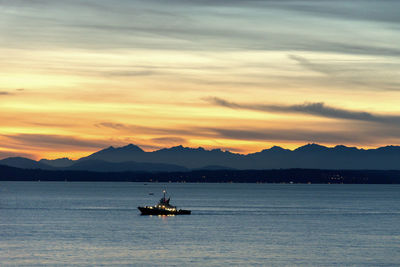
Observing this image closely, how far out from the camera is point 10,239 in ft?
401

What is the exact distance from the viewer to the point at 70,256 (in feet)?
325

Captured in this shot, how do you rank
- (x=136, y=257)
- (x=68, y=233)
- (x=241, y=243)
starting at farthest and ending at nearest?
(x=68, y=233) → (x=241, y=243) → (x=136, y=257)

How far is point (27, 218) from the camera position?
180 m

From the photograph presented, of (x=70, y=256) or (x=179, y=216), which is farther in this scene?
(x=179, y=216)

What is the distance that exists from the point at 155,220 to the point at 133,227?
1003 inches

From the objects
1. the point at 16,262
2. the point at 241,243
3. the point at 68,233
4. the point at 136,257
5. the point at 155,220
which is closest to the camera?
the point at 16,262

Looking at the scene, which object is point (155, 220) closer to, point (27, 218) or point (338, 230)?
point (27, 218)

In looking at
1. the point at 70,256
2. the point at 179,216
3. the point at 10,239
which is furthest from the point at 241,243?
the point at 179,216

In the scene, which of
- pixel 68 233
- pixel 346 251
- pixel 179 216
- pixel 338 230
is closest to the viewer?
pixel 346 251

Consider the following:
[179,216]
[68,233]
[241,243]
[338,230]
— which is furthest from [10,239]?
[179,216]

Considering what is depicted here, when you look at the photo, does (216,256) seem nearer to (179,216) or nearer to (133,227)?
(133,227)

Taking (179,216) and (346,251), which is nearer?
(346,251)

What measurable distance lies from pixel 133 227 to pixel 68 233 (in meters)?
21.7

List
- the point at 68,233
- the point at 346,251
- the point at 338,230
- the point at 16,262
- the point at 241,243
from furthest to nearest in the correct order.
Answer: the point at 338,230 < the point at 68,233 < the point at 241,243 < the point at 346,251 < the point at 16,262
